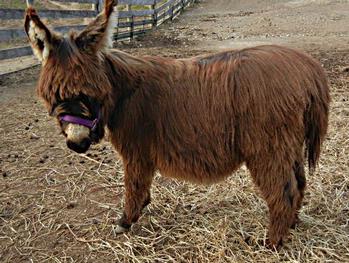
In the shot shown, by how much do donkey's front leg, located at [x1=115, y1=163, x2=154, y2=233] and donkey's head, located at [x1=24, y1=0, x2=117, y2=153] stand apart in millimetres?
557

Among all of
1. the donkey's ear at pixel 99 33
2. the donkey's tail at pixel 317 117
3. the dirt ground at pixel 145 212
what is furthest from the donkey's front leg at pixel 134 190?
the donkey's tail at pixel 317 117

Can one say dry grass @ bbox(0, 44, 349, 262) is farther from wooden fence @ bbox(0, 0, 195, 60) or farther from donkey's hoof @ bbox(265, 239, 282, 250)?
wooden fence @ bbox(0, 0, 195, 60)

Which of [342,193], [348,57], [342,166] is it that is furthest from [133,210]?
[348,57]

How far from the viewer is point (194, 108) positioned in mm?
2723

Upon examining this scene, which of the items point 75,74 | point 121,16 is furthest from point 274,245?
point 121,16

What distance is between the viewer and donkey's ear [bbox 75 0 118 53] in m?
2.44

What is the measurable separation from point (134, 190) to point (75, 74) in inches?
43.5

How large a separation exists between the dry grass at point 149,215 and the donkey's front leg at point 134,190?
124mm

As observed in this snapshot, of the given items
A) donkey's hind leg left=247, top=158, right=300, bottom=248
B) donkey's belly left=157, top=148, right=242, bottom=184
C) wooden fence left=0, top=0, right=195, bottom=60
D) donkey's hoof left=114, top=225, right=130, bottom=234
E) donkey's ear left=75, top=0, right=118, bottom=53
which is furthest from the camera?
wooden fence left=0, top=0, right=195, bottom=60

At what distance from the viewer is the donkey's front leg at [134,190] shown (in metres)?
2.97

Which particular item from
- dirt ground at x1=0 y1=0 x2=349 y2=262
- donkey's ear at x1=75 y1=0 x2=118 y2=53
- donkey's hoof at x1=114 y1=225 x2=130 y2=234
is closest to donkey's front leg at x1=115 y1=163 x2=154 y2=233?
donkey's hoof at x1=114 y1=225 x2=130 y2=234

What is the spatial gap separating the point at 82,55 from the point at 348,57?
733 cm

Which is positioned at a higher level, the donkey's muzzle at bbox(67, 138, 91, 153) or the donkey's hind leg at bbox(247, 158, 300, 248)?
the donkey's muzzle at bbox(67, 138, 91, 153)

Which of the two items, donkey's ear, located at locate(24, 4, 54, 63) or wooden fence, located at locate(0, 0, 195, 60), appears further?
wooden fence, located at locate(0, 0, 195, 60)
